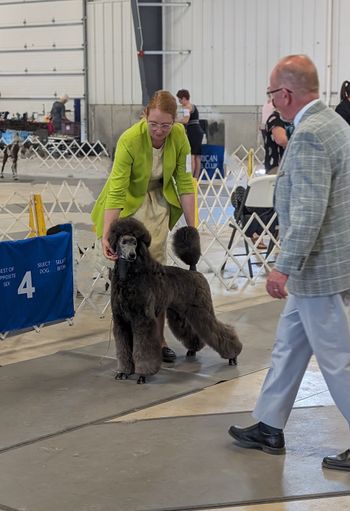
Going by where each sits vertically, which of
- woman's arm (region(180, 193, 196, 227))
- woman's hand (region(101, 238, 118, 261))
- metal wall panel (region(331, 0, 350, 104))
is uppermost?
metal wall panel (region(331, 0, 350, 104))

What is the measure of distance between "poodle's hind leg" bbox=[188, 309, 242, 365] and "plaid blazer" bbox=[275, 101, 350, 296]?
140 cm

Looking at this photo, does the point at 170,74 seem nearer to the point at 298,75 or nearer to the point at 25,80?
the point at 25,80

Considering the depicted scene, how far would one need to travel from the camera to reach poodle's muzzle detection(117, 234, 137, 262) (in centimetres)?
395

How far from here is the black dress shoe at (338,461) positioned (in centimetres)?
312

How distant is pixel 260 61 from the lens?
55.2 ft

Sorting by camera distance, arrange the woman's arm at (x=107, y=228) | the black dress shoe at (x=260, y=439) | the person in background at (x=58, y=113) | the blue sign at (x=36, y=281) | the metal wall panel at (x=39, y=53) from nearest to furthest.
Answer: the black dress shoe at (x=260, y=439)
the woman's arm at (x=107, y=228)
the blue sign at (x=36, y=281)
the person in background at (x=58, y=113)
the metal wall panel at (x=39, y=53)

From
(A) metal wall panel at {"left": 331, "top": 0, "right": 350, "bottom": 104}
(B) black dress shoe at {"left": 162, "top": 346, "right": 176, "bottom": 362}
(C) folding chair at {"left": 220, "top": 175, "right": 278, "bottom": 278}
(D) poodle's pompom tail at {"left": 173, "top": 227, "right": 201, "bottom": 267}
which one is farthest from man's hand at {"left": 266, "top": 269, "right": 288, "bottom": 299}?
(A) metal wall panel at {"left": 331, "top": 0, "right": 350, "bottom": 104}

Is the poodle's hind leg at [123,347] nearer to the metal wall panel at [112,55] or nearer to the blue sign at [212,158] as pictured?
the blue sign at [212,158]

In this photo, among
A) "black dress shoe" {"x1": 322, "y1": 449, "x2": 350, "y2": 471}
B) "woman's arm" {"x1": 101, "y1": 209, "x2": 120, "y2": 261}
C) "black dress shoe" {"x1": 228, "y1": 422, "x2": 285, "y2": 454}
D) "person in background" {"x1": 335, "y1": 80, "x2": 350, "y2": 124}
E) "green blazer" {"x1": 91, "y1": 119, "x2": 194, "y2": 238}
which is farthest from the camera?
"person in background" {"x1": 335, "y1": 80, "x2": 350, "y2": 124}

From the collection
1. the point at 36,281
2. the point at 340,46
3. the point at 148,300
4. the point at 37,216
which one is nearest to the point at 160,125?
the point at 148,300

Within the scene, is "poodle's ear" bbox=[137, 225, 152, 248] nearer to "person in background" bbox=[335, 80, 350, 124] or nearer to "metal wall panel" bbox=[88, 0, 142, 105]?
"person in background" bbox=[335, 80, 350, 124]

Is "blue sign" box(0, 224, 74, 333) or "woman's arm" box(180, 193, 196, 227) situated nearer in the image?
"woman's arm" box(180, 193, 196, 227)

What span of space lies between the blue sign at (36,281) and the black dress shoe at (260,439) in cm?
188

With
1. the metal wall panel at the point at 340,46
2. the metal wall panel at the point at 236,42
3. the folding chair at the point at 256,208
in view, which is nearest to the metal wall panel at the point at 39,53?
the metal wall panel at the point at 236,42
